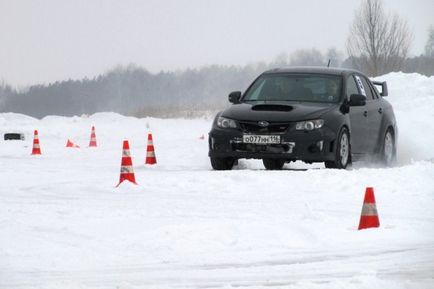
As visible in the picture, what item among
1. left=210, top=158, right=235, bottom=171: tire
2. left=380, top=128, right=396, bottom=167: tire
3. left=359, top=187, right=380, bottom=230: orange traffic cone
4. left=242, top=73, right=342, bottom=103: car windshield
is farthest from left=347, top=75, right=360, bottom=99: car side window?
left=359, top=187, right=380, bottom=230: orange traffic cone

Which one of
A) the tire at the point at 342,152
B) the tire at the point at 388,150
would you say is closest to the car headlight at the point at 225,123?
the tire at the point at 342,152

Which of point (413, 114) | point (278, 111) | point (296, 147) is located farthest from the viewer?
point (413, 114)

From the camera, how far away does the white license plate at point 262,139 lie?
12289 millimetres

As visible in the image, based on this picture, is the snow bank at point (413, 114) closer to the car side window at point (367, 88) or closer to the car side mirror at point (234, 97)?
the car side window at point (367, 88)

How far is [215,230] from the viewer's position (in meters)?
7.51

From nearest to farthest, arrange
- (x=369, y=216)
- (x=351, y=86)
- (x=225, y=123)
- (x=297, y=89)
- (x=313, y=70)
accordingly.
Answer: (x=369, y=216)
(x=225, y=123)
(x=297, y=89)
(x=313, y=70)
(x=351, y=86)

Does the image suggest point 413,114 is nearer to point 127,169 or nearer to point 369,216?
point 127,169

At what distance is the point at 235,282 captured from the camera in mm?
5629

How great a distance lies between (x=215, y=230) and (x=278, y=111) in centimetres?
525

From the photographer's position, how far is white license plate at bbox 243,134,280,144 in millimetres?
12289

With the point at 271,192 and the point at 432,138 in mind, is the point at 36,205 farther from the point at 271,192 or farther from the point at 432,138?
the point at 432,138

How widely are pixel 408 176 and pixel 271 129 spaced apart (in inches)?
80.5

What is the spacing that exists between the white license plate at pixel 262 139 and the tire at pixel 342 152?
34.4 inches

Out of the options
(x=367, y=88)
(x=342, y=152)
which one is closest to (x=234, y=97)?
(x=342, y=152)
